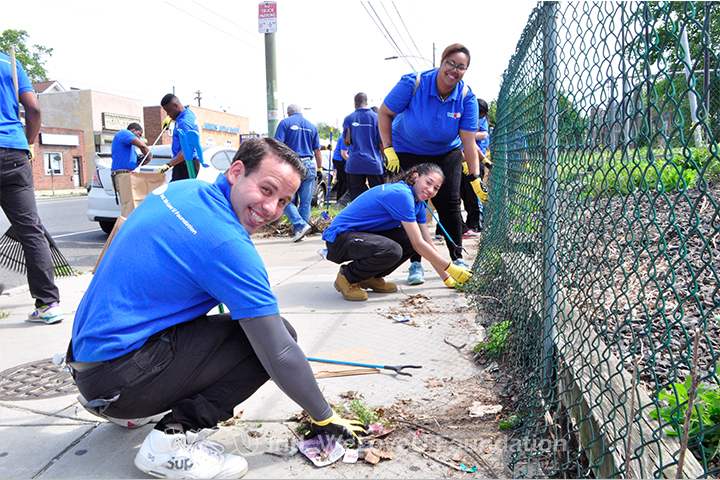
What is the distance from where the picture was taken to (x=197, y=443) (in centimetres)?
188

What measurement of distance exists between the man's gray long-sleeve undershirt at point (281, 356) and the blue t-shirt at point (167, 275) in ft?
0.15

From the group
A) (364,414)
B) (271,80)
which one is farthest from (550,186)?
(271,80)

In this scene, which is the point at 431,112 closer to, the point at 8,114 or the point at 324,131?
the point at 8,114

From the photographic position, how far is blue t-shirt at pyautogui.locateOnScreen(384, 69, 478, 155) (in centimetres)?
427

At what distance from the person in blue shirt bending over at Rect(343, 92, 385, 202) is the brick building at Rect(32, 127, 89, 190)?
28.9m

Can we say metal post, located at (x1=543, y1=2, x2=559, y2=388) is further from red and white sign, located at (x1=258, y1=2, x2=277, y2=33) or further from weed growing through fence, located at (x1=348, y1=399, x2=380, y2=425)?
red and white sign, located at (x1=258, y1=2, x2=277, y2=33)

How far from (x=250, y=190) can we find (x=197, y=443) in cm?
96

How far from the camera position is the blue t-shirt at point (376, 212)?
399cm

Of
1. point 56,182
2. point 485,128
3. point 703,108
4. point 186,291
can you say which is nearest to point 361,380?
point 186,291

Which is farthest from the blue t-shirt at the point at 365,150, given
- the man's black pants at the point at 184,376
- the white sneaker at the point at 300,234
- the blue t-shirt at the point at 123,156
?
the man's black pants at the point at 184,376

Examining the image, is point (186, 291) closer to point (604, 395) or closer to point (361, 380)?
point (361, 380)

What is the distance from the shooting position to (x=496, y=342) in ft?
9.20

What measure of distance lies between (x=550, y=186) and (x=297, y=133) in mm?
5573

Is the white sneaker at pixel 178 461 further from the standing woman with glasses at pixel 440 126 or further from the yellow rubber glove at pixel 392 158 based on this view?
the yellow rubber glove at pixel 392 158
